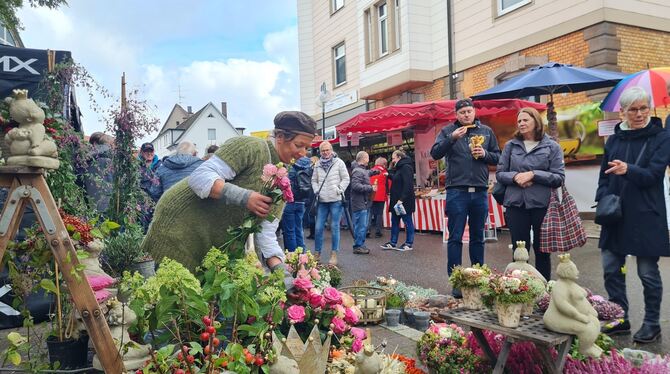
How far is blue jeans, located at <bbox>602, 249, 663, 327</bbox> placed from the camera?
12.0ft

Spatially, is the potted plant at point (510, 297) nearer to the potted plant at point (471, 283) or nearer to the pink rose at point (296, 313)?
the potted plant at point (471, 283)

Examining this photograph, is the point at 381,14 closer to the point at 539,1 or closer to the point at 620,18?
the point at 539,1

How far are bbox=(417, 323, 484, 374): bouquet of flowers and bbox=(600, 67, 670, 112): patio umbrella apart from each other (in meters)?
6.15

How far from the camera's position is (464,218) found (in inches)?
195

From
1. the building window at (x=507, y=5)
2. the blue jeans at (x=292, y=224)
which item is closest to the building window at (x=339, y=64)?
the building window at (x=507, y=5)

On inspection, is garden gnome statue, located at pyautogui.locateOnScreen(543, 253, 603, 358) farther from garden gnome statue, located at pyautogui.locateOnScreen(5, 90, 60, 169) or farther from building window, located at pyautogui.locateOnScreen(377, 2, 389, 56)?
building window, located at pyautogui.locateOnScreen(377, 2, 389, 56)

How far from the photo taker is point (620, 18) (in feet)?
35.3

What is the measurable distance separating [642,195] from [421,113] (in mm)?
7058

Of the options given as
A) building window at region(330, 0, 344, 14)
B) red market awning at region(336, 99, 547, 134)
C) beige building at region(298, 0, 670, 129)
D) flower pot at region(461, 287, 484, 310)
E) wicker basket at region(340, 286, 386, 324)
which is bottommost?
wicker basket at region(340, 286, 386, 324)

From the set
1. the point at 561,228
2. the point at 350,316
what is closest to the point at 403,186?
the point at 561,228

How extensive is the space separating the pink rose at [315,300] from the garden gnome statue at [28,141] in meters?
1.48

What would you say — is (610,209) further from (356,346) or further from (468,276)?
(356,346)

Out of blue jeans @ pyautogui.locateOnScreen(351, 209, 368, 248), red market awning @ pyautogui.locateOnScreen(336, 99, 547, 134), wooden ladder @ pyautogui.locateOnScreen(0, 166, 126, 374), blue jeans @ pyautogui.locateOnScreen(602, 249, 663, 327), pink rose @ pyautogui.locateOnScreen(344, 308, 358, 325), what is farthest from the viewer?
red market awning @ pyautogui.locateOnScreen(336, 99, 547, 134)

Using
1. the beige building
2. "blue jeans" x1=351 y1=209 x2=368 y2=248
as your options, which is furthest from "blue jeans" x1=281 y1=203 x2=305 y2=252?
the beige building
